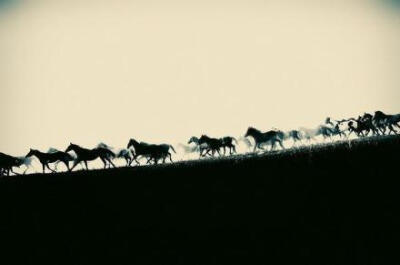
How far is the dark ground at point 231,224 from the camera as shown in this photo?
9.27 ft

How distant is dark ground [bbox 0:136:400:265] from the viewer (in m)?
2.83

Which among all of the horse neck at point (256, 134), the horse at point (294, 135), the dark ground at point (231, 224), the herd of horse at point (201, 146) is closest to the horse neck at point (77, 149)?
the herd of horse at point (201, 146)

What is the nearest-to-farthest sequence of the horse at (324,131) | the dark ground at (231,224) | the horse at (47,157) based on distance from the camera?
the dark ground at (231,224) → the horse at (47,157) → the horse at (324,131)

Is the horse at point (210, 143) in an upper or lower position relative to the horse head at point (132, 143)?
lower

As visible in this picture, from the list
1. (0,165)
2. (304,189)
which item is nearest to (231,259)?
(304,189)

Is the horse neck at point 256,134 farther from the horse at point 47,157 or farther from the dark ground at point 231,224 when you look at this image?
the dark ground at point 231,224

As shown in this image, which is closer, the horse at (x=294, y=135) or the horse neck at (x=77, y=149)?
the horse neck at (x=77, y=149)

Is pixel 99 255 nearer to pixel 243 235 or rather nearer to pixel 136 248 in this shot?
pixel 136 248

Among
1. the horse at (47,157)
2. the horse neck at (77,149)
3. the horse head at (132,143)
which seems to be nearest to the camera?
the horse at (47,157)

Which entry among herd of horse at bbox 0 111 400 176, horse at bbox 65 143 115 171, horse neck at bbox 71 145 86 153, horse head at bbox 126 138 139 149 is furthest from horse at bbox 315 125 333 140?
horse neck at bbox 71 145 86 153

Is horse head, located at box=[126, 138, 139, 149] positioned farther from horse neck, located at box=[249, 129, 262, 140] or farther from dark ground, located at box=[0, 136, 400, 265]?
dark ground, located at box=[0, 136, 400, 265]

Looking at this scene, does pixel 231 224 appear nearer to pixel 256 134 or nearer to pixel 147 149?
pixel 147 149

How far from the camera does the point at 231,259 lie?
110 inches

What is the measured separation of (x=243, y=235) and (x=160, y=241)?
3.00 feet
